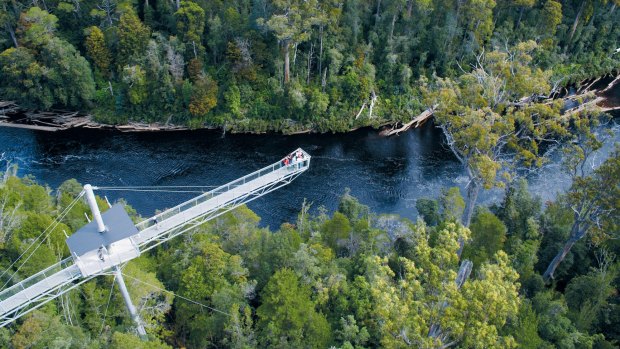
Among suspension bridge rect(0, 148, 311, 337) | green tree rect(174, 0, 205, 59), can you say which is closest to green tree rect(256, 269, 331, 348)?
suspension bridge rect(0, 148, 311, 337)

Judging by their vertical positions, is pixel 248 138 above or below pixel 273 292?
below

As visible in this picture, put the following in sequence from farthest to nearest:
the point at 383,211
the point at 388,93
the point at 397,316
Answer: the point at 388,93
the point at 383,211
the point at 397,316

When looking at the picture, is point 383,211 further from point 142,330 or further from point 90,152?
point 90,152

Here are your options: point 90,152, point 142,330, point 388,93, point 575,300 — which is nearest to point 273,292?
point 142,330

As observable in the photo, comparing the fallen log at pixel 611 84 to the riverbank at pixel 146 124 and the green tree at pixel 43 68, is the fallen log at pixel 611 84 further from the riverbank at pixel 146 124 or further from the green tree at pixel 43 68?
the green tree at pixel 43 68

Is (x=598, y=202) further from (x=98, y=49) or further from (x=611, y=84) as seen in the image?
(x=98, y=49)

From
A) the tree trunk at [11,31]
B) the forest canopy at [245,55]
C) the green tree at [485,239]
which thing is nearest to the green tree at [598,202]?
the green tree at [485,239]
